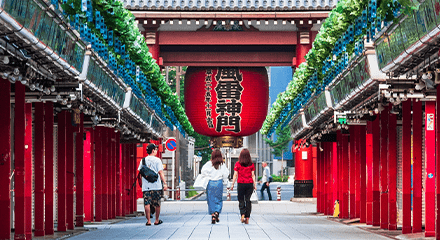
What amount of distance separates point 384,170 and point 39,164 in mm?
7240

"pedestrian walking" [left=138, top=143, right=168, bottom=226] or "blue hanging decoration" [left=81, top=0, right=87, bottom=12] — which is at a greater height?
"blue hanging decoration" [left=81, top=0, right=87, bottom=12]

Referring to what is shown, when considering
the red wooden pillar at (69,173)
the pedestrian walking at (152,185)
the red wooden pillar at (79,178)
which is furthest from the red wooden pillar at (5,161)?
the pedestrian walking at (152,185)

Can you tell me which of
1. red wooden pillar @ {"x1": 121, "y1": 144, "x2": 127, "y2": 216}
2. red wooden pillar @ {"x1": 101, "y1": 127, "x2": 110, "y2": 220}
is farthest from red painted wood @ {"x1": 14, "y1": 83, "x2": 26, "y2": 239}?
red wooden pillar @ {"x1": 121, "y1": 144, "x2": 127, "y2": 216}

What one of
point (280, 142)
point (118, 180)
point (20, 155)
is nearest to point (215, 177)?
point (118, 180)

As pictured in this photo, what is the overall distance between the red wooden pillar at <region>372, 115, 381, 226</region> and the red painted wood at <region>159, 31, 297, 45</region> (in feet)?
49.3

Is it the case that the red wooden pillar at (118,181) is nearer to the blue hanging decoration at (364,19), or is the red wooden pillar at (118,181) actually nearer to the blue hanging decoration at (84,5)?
the blue hanging decoration at (364,19)

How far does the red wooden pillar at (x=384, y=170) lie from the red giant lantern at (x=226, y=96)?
17.8 meters

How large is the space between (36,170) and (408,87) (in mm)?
6858

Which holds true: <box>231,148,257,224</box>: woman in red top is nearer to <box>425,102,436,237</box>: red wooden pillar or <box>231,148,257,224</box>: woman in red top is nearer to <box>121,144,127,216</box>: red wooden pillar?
<box>425,102,436,237</box>: red wooden pillar

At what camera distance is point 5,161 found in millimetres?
12367

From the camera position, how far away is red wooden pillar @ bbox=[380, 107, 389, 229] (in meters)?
17.2

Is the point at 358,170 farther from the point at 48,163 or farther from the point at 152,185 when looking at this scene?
the point at 48,163

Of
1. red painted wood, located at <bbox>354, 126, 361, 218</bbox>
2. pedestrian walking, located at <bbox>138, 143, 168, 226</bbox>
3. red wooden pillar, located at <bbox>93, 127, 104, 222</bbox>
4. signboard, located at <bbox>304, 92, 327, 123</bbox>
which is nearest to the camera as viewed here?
pedestrian walking, located at <bbox>138, 143, 168, 226</bbox>

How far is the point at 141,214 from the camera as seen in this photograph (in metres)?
26.9
